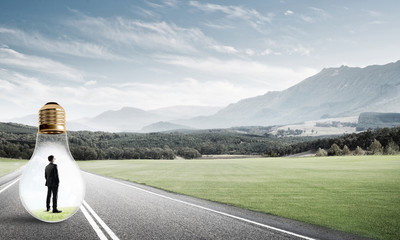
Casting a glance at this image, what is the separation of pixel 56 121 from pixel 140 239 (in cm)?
370

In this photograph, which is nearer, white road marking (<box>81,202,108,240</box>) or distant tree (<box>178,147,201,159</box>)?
white road marking (<box>81,202,108,240</box>)

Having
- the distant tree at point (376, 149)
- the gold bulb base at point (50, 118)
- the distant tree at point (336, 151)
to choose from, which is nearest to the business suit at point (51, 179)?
the gold bulb base at point (50, 118)

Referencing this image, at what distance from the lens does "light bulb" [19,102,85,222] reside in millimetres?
8320

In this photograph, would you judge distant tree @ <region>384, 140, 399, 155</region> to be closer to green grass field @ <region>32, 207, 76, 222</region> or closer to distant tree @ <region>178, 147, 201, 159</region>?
distant tree @ <region>178, 147, 201, 159</region>

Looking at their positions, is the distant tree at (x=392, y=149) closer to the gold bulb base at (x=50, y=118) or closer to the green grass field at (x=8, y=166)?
the green grass field at (x=8, y=166)

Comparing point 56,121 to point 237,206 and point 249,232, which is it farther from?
point 237,206

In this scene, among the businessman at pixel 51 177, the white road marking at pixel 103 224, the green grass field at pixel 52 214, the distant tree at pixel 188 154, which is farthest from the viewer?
the distant tree at pixel 188 154

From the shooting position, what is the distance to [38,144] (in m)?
8.41

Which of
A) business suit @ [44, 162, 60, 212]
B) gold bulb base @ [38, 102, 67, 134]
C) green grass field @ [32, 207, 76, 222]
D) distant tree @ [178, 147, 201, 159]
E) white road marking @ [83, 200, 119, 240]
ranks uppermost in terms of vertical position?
gold bulb base @ [38, 102, 67, 134]

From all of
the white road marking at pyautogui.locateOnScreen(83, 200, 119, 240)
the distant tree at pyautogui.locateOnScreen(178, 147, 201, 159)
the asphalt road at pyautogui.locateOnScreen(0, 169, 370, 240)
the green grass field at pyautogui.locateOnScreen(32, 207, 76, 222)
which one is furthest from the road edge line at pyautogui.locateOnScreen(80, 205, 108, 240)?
the distant tree at pyautogui.locateOnScreen(178, 147, 201, 159)

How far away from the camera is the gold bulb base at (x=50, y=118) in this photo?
7926 millimetres

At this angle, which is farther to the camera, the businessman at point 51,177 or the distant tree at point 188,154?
the distant tree at point 188,154

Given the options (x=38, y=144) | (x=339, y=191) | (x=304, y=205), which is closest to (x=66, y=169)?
(x=38, y=144)

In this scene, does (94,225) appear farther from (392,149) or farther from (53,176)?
(392,149)
